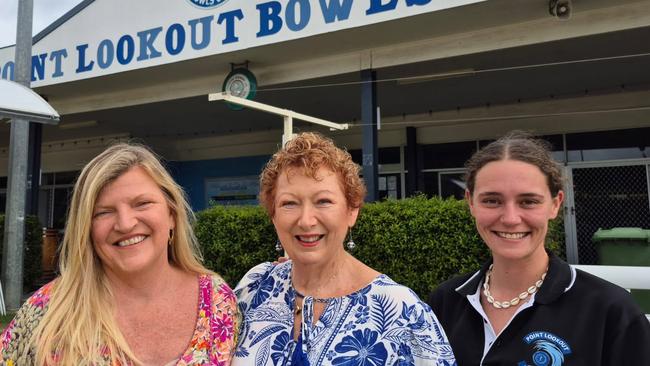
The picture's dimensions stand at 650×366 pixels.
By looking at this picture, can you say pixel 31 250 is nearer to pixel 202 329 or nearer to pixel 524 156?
pixel 202 329

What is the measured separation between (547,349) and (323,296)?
718 millimetres

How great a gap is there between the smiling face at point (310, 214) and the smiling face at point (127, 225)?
0.42 meters

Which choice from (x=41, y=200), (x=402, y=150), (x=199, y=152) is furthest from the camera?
(x=41, y=200)

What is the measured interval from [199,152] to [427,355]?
45.7 ft

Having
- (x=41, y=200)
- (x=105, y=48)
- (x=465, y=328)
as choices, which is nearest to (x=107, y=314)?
(x=465, y=328)

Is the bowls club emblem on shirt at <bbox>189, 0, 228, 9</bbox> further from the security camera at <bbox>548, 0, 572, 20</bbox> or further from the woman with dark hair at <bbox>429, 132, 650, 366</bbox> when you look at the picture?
the woman with dark hair at <bbox>429, 132, 650, 366</bbox>

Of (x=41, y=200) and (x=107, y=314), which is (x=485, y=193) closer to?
(x=107, y=314)

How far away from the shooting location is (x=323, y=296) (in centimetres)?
162

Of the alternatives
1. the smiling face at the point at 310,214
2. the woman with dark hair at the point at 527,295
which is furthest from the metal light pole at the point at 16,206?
the woman with dark hair at the point at 527,295

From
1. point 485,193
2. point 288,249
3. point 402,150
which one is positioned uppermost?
point 402,150

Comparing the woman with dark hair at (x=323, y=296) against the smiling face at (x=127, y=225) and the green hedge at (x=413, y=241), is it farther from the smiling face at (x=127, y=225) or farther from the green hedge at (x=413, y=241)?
the green hedge at (x=413, y=241)

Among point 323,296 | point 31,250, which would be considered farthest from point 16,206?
point 323,296

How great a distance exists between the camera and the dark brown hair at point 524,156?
1749 mm

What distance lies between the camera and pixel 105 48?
29.0 feet
